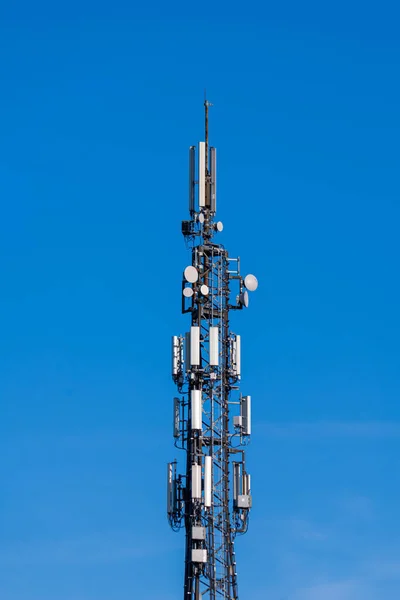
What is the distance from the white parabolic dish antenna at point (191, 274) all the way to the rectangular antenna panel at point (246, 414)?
749cm

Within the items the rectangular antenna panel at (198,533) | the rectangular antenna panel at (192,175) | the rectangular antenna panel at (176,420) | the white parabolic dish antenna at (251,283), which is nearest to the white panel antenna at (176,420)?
the rectangular antenna panel at (176,420)

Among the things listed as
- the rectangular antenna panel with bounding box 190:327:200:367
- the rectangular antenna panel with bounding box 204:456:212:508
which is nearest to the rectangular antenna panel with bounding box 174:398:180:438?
the rectangular antenna panel with bounding box 190:327:200:367

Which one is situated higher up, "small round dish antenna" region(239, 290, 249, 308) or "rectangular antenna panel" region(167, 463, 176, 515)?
"small round dish antenna" region(239, 290, 249, 308)

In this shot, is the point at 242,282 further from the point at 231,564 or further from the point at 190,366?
the point at 231,564

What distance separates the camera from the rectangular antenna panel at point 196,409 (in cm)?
13162

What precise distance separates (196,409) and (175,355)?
3.69 m

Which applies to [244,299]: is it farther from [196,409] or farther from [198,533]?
[198,533]

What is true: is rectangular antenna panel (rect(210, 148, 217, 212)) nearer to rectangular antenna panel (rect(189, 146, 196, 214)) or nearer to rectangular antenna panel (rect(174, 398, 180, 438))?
rectangular antenna panel (rect(189, 146, 196, 214))

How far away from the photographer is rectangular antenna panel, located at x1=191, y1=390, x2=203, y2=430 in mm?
131625

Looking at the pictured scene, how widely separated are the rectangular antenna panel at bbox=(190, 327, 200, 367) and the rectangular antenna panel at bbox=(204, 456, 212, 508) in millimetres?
5543

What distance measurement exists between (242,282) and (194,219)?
15.3ft

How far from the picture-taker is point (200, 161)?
135875 millimetres

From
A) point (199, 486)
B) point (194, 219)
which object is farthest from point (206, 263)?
point (199, 486)

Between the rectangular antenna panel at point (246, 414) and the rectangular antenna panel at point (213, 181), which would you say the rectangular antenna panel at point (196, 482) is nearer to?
the rectangular antenna panel at point (246, 414)
